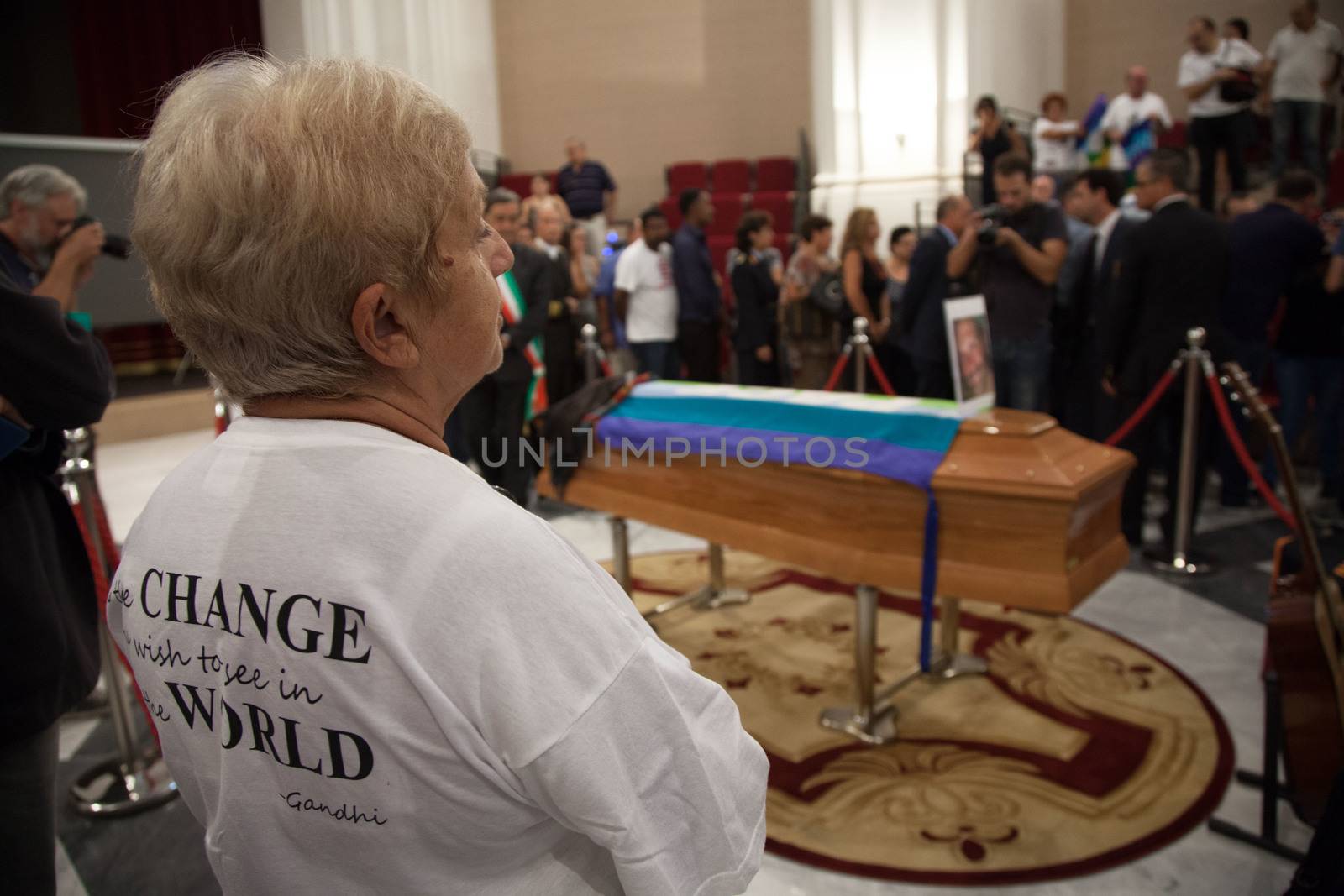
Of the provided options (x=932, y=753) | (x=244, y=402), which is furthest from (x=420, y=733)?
(x=932, y=753)

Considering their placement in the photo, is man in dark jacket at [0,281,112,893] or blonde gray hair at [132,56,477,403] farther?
man in dark jacket at [0,281,112,893]

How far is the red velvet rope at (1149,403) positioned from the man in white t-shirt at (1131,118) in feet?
17.5

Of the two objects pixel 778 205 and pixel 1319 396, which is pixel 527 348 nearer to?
pixel 1319 396

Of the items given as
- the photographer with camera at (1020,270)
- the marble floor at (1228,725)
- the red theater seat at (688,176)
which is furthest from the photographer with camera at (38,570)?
the red theater seat at (688,176)

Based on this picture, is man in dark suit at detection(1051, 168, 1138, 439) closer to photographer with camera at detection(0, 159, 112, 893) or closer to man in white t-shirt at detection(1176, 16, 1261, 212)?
man in white t-shirt at detection(1176, 16, 1261, 212)

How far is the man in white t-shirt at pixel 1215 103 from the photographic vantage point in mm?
7762

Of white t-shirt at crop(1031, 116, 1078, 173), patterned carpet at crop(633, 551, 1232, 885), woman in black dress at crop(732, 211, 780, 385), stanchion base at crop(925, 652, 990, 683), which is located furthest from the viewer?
white t-shirt at crop(1031, 116, 1078, 173)

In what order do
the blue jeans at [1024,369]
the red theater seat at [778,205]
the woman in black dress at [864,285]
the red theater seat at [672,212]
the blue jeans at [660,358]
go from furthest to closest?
the red theater seat at [672,212] < the red theater seat at [778,205] < the blue jeans at [660,358] < the woman in black dress at [864,285] < the blue jeans at [1024,369]

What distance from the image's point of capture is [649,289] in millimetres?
6383

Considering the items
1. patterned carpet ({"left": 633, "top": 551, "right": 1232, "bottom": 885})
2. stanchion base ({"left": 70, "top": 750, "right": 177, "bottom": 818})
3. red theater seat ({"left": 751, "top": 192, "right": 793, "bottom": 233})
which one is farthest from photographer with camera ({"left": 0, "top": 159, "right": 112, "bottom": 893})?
red theater seat ({"left": 751, "top": 192, "right": 793, "bottom": 233})

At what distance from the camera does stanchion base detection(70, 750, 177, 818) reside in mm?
2648

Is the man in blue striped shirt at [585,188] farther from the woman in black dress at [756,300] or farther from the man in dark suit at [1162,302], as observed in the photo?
the man in dark suit at [1162,302]

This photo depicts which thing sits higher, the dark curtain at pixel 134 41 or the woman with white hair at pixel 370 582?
the dark curtain at pixel 134 41

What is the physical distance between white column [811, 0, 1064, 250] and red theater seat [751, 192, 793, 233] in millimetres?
1786
